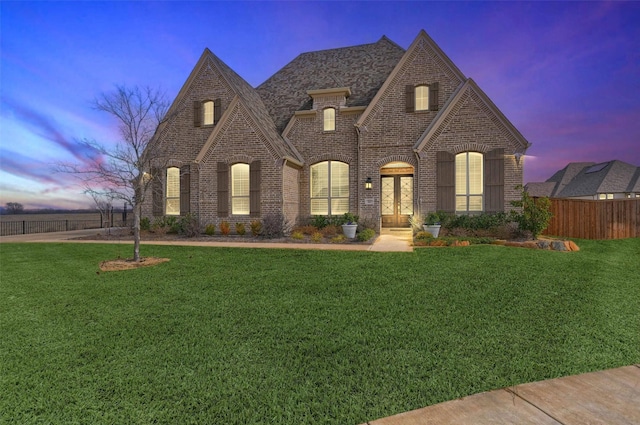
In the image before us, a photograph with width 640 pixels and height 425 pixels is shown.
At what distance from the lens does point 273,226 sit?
13.3 m

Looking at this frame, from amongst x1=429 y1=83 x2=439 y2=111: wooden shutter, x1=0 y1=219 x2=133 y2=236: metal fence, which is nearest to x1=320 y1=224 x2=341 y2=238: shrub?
x1=429 y1=83 x2=439 y2=111: wooden shutter

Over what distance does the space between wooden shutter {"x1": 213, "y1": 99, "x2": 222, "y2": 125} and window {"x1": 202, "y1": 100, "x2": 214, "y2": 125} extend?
9.1 inches

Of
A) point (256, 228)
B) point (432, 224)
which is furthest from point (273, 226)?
point (432, 224)

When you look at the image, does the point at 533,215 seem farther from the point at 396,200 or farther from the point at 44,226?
the point at 44,226

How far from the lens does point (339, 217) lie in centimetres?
1506

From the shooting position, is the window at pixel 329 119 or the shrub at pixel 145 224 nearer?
the window at pixel 329 119

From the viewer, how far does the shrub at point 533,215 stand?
1159 centimetres

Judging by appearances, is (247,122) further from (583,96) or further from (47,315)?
(583,96)

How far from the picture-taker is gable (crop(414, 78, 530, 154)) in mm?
13172

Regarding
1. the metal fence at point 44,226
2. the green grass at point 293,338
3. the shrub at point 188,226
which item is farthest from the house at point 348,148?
the metal fence at point 44,226

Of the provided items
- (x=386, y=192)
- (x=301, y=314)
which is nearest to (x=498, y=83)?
(x=386, y=192)

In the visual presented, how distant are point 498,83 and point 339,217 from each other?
12443 mm

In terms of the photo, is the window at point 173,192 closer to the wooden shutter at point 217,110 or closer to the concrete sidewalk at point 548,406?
the wooden shutter at point 217,110

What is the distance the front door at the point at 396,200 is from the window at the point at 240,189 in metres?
6.77
